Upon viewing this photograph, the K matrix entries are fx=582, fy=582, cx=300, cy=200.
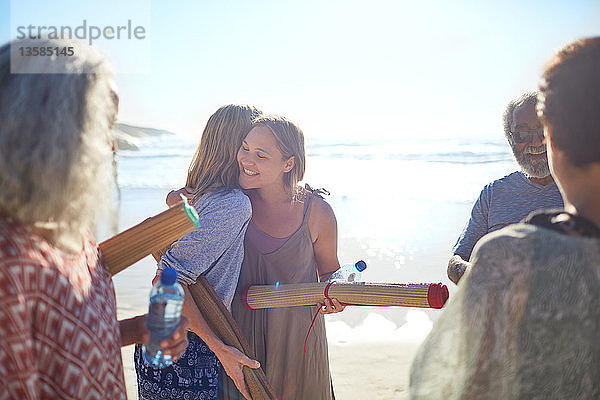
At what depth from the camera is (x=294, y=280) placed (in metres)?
2.88

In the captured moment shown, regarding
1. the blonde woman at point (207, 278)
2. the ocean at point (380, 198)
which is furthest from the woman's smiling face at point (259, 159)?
the ocean at point (380, 198)

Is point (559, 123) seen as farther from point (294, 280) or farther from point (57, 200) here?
point (294, 280)

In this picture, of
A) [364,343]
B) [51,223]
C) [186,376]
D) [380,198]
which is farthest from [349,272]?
[380,198]

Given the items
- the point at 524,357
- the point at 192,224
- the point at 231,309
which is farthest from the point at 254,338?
the point at 524,357

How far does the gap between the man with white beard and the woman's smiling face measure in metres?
1.00

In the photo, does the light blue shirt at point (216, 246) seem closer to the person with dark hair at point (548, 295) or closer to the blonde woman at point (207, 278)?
the blonde woman at point (207, 278)

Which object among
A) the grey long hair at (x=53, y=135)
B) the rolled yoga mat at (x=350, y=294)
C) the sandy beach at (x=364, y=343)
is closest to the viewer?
the grey long hair at (x=53, y=135)

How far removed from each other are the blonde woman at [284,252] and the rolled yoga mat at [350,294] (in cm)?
8

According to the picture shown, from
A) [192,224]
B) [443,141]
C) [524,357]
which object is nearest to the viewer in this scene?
[524,357]

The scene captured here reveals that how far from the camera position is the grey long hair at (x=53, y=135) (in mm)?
1375

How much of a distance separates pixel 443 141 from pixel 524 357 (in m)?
20.7

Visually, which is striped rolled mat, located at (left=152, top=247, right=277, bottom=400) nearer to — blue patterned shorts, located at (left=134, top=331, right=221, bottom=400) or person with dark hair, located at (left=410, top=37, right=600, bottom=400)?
blue patterned shorts, located at (left=134, top=331, right=221, bottom=400)

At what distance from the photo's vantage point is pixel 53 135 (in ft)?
4.60

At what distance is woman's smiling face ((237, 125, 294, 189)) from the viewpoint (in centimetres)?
287
